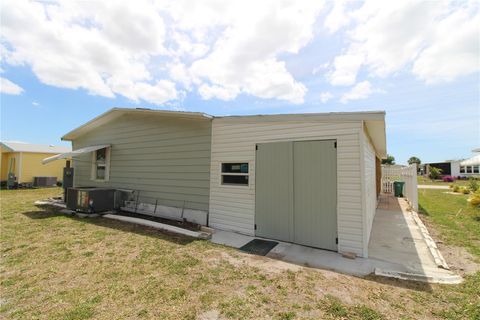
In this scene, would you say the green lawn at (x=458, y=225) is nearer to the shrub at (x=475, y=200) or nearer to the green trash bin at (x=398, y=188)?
the shrub at (x=475, y=200)

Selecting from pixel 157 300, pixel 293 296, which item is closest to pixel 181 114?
pixel 157 300

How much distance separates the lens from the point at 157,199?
25.7 ft

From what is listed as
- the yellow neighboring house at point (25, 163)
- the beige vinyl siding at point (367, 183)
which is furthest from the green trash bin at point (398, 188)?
the yellow neighboring house at point (25, 163)

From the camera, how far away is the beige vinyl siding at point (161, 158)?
22.4ft

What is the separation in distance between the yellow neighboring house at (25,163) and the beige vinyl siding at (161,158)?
39.2 feet

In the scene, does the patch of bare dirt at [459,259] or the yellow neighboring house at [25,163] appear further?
the yellow neighboring house at [25,163]

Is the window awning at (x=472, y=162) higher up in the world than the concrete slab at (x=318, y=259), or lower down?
higher up

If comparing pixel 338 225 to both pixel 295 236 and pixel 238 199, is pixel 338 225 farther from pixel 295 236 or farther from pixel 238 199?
pixel 238 199

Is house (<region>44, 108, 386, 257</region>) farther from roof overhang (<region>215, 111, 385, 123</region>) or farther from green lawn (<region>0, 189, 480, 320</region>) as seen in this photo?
green lawn (<region>0, 189, 480, 320</region>)

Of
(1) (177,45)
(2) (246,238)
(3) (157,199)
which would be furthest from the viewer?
(3) (157,199)

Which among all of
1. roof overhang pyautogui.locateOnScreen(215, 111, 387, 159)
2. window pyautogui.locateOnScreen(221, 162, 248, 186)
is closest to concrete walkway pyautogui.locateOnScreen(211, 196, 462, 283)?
window pyautogui.locateOnScreen(221, 162, 248, 186)

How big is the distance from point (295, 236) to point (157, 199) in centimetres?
493

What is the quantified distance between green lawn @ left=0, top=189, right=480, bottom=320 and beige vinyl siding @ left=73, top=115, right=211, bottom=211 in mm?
2339

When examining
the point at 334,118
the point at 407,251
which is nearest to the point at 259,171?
the point at 334,118
